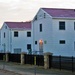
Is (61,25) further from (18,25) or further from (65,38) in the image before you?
(18,25)

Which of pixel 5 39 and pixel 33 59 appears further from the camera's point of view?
pixel 5 39

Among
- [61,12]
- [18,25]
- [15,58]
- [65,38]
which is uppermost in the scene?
[61,12]

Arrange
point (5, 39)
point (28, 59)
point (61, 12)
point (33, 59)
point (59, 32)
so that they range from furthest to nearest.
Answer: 1. point (5, 39)
2. point (61, 12)
3. point (59, 32)
4. point (28, 59)
5. point (33, 59)

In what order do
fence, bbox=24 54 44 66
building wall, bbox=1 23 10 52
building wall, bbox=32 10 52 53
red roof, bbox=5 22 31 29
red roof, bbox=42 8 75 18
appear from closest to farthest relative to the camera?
fence, bbox=24 54 44 66
red roof, bbox=42 8 75 18
building wall, bbox=32 10 52 53
red roof, bbox=5 22 31 29
building wall, bbox=1 23 10 52

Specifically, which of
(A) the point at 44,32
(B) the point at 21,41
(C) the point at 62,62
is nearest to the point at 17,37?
(B) the point at 21,41

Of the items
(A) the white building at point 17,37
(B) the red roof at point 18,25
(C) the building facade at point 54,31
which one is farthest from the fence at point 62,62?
(B) the red roof at point 18,25

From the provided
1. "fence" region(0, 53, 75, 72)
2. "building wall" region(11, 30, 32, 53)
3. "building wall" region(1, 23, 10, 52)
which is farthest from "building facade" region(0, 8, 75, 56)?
"building wall" region(1, 23, 10, 52)

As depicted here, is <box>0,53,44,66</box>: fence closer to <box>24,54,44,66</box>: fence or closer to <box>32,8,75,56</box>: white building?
<box>24,54,44,66</box>: fence

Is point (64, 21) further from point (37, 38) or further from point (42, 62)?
point (42, 62)

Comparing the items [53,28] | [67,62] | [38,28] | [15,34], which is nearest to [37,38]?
[38,28]

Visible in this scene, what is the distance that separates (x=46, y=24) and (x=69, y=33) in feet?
11.8

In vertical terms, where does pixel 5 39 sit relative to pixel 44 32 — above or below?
below

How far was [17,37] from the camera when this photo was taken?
65.9 m

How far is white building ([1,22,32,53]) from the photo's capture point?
65.2 m
